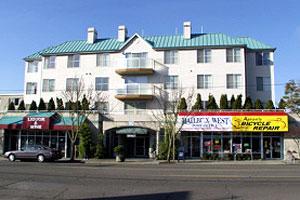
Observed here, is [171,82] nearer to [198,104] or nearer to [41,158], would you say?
[198,104]

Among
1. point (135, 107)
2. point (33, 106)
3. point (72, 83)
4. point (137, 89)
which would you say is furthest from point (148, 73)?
point (33, 106)

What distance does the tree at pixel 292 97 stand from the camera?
37406 mm

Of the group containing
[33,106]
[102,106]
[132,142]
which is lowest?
[132,142]

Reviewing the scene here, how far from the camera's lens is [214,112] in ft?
125

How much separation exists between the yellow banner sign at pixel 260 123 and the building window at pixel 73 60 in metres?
21.0

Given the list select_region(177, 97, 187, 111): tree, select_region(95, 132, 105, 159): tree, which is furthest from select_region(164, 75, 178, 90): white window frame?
select_region(95, 132, 105, 159): tree

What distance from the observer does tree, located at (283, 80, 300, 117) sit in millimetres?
37406

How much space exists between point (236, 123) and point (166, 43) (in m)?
14.1

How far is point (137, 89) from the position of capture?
43.4 meters

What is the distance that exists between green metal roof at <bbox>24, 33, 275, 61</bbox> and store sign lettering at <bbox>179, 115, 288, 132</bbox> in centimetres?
990

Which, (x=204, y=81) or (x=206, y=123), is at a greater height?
(x=204, y=81)

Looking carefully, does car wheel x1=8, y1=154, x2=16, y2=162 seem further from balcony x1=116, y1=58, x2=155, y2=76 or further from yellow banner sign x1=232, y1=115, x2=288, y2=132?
yellow banner sign x1=232, y1=115, x2=288, y2=132

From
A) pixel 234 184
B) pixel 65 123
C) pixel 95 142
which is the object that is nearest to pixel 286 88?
pixel 95 142

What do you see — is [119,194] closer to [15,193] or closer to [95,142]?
[15,193]
